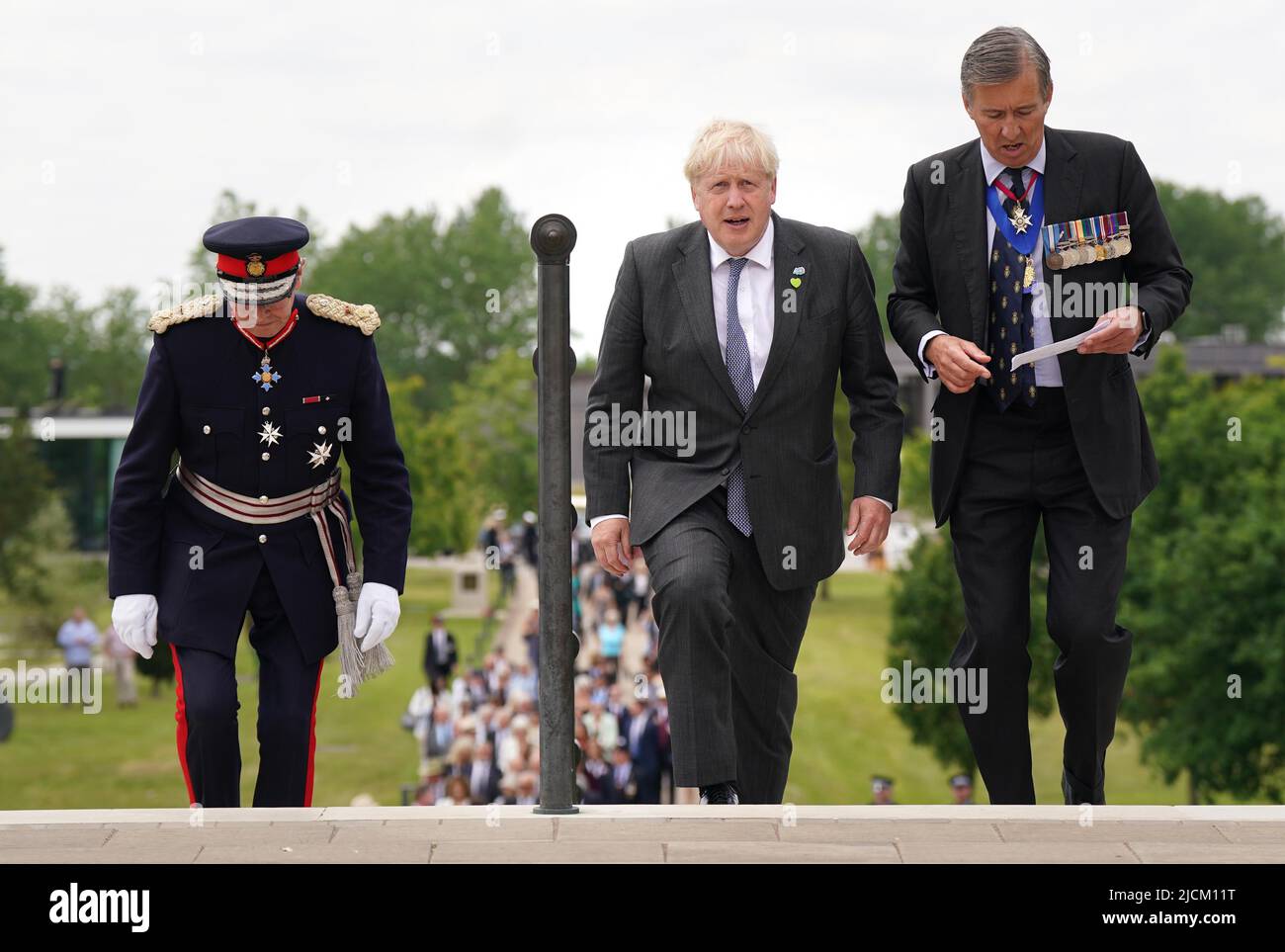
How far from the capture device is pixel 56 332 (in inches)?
3944

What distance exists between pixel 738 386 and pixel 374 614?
1379mm

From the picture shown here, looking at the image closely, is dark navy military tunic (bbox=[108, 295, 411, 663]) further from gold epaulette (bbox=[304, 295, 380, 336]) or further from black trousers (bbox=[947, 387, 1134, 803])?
black trousers (bbox=[947, 387, 1134, 803])

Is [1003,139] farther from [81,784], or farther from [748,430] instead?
[81,784]

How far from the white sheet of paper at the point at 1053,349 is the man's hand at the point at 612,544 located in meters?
1.36

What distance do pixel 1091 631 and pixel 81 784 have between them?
35919mm

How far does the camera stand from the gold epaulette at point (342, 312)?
674cm

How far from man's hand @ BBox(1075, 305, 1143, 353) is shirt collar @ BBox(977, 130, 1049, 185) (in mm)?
576

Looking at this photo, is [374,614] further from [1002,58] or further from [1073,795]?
[1002,58]

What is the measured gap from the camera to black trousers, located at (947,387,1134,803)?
A: 6469 mm

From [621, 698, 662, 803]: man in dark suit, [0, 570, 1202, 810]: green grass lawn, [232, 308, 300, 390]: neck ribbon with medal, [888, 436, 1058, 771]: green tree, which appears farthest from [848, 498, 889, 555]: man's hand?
[0, 570, 1202, 810]: green grass lawn

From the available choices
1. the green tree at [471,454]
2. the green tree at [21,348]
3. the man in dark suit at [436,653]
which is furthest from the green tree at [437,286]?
the man in dark suit at [436,653]

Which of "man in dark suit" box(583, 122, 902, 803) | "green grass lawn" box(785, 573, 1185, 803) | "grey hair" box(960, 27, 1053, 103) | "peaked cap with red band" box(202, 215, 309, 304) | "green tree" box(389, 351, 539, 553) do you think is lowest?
"green grass lawn" box(785, 573, 1185, 803)

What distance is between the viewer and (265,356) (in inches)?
262
